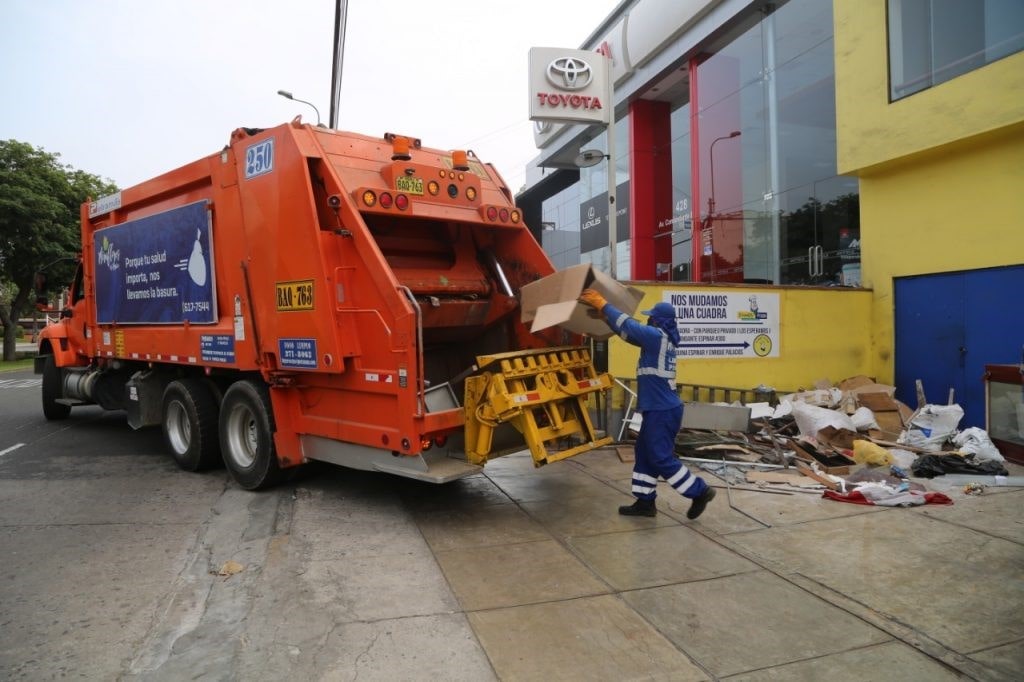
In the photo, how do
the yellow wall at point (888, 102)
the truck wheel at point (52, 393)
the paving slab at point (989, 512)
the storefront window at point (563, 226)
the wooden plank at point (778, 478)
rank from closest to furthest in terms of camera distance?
the paving slab at point (989, 512), the wooden plank at point (778, 478), the yellow wall at point (888, 102), the truck wheel at point (52, 393), the storefront window at point (563, 226)

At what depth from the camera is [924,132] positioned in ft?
26.3

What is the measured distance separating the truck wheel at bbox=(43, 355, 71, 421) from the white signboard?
872cm

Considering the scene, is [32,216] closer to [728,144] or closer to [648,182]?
[648,182]

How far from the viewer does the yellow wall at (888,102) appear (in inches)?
285

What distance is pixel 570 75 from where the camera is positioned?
8969mm

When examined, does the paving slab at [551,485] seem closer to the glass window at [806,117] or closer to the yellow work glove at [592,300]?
the yellow work glove at [592,300]

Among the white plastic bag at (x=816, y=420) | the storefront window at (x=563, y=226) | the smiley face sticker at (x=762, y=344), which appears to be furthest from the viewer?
the storefront window at (x=563, y=226)

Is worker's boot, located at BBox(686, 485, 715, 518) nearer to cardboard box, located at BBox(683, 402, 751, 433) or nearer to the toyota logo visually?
cardboard box, located at BBox(683, 402, 751, 433)

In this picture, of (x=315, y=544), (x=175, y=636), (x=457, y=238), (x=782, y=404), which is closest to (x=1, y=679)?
(x=175, y=636)

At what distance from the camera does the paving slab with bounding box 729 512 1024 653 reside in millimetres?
3344

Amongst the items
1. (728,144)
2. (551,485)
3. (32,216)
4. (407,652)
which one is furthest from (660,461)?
(32,216)

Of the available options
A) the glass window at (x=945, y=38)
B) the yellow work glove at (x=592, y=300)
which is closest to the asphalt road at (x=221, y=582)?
the yellow work glove at (x=592, y=300)

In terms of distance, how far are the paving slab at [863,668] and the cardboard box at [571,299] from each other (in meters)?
2.53

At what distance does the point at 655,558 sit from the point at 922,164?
6878 millimetres
